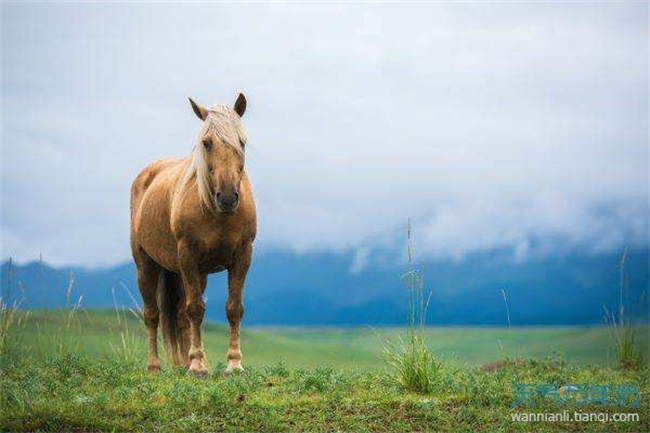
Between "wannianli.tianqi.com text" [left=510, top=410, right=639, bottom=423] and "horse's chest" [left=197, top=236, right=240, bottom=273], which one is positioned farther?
"horse's chest" [left=197, top=236, right=240, bottom=273]

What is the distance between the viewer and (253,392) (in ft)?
31.6

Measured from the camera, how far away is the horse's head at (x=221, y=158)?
34.1 feet

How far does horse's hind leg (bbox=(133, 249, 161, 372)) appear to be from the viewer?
13034mm

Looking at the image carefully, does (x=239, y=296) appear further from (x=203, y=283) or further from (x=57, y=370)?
(x=57, y=370)

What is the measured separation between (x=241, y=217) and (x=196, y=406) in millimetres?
2968

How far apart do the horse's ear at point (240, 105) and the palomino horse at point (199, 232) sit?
13mm

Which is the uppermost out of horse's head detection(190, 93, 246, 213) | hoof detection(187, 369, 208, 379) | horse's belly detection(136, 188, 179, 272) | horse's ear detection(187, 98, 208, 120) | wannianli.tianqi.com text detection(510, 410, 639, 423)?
horse's ear detection(187, 98, 208, 120)

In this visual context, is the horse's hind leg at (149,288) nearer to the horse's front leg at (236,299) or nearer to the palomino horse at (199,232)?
the palomino horse at (199,232)

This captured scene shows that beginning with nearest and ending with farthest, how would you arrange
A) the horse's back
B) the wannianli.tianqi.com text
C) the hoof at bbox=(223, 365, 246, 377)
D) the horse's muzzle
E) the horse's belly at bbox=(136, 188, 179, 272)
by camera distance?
the wannianli.tianqi.com text → the horse's muzzle → the hoof at bbox=(223, 365, 246, 377) → the horse's belly at bbox=(136, 188, 179, 272) → the horse's back

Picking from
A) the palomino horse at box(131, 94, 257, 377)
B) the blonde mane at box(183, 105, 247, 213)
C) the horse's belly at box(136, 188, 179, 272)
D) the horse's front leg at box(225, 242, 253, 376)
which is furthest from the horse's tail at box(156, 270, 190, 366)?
the blonde mane at box(183, 105, 247, 213)

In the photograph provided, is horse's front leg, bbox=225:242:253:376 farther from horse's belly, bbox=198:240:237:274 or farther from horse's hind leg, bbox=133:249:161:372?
horse's hind leg, bbox=133:249:161:372

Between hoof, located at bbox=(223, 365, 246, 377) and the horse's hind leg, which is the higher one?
the horse's hind leg

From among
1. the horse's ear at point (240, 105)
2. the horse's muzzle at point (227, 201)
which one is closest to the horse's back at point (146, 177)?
the horse's ear at point (240, 105)

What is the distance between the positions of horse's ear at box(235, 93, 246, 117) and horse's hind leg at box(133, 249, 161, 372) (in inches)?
122
